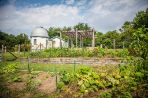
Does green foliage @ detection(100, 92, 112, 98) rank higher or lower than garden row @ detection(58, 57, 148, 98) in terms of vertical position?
lower

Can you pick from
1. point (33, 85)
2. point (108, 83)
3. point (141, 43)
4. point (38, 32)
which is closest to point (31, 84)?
point (33, 85)

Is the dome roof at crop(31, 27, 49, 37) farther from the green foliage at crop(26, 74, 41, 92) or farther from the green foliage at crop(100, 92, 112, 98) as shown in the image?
the green foliage at crop(100, 92, 112, 98)

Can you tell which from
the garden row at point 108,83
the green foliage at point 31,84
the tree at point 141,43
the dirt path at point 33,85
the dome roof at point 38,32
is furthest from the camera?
the dome roof at point 38,32

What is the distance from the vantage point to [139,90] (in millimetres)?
7141

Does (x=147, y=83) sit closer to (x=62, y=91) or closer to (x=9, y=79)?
(x=62, y=91)

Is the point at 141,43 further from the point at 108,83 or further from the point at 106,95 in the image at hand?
the point at 106,95

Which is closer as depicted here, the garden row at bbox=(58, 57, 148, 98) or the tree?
the garden row at bbox=(58, 57, 148, 98)

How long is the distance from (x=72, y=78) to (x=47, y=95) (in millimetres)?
1242

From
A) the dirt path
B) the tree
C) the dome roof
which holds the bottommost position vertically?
the dirt path

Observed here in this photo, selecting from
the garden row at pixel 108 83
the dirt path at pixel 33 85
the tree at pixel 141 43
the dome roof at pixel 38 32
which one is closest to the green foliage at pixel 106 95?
the garden row at pixel 108 83

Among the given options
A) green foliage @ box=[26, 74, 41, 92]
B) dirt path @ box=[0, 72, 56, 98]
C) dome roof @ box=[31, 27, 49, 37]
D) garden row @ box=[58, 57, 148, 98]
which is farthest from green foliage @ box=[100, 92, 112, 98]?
dome roof @ box=[31, 27, 49, 37]

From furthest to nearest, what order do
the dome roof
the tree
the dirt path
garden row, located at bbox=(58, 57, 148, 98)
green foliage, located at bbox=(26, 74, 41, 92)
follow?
the dome roof → green foliage, located at bbox=(26, 74, 41, 92) → the dirt path → the tree → garden row, located at bbox=(58, 57, 148, 98)

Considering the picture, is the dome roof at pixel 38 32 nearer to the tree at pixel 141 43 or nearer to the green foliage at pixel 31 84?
the green foliage at pixel 31 84

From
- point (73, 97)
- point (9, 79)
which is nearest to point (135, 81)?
point (73, 97)
